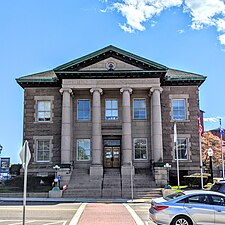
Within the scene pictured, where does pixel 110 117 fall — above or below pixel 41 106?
below

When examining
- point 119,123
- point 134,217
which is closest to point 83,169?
point 119,123

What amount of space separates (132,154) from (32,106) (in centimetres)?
1141

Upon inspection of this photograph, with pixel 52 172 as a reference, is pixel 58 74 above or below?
above

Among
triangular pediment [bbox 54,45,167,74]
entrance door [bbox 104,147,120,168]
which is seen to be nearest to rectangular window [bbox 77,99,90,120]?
triangular pediment [bbox 54,45,167,74]

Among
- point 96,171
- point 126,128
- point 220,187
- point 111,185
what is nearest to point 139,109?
point 126,128

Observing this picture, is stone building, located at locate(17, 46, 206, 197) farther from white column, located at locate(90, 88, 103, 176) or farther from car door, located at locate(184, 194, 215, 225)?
car door, located at locate(184, 194, 215, 225)

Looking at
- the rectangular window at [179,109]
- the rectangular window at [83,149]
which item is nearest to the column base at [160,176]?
the rectangular window at [179,109]

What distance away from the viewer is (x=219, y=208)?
1220cm

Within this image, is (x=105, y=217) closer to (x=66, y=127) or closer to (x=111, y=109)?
(x=66, y=127)

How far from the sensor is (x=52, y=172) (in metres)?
33.5

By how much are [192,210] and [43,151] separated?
2428 cm

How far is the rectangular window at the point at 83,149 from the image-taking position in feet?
112

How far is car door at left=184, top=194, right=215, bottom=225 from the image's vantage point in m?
12.1

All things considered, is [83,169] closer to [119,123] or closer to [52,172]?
[52,172]
